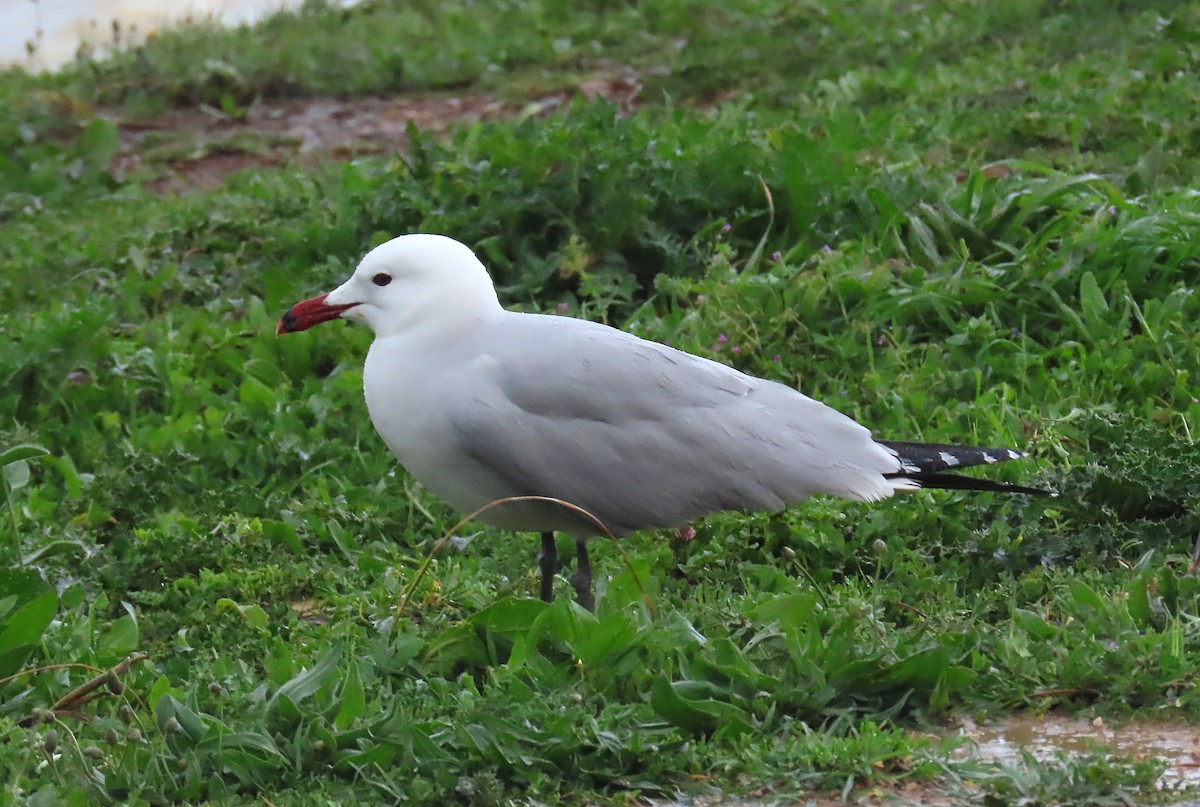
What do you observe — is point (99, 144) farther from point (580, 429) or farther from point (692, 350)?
point (580, 429)

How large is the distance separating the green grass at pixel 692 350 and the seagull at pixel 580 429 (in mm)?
250

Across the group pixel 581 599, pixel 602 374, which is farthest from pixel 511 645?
pixel 602 374

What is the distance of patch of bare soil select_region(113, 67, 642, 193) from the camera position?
8883 mm

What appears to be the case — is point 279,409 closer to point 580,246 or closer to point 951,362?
point 580,246

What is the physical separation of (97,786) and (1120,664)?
6.55ft

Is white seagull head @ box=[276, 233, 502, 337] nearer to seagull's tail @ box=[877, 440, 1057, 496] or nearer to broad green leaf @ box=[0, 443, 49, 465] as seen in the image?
broad green leaf @ box=[0, 443, 49, 465]

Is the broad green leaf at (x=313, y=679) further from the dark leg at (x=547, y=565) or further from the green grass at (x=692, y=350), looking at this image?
the dark leg at (x=547, y=565)

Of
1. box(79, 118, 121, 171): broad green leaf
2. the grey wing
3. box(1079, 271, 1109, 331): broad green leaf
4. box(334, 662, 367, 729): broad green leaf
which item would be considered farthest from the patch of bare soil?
box(334, 662, 367, 729): broad green leaf

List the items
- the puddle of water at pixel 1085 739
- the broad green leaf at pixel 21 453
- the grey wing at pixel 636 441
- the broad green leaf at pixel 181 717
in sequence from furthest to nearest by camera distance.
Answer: the broad green leaf at pixel 21 453 < the grey wing at pixel 636 441 < the broad green leaf at pixel 181 717 < the puddle of water at pixel 1085 739

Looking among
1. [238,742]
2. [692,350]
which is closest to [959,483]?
[692,350]

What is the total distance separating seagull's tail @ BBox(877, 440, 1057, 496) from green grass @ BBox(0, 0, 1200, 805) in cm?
24

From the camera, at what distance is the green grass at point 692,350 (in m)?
3.28

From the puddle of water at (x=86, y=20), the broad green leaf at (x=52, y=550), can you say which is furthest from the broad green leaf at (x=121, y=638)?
the puddle of water at (x=86, y=20)

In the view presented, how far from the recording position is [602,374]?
403 cm
